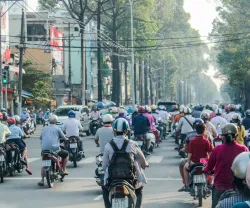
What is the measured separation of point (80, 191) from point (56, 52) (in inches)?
2593

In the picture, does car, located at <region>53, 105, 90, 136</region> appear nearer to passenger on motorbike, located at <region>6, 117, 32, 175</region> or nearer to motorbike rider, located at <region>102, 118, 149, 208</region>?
passenger on motorbike, located at <region>6, 117, 32, 175</region>

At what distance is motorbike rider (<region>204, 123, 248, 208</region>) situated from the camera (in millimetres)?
9953

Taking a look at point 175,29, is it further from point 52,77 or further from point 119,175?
point 119,175

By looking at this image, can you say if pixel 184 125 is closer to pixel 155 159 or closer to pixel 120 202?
pixel 155 159

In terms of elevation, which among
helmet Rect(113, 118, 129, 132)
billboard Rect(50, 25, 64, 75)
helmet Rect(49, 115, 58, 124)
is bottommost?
helmet Rect(49, 115, 58, 124)

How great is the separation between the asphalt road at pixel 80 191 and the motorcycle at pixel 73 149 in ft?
0.89

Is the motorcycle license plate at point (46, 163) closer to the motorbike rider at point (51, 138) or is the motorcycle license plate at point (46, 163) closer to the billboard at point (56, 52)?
the motorbike rider at point (51, 138)

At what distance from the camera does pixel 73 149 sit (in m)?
21.1

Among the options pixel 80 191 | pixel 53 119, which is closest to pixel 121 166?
pixel 80 191

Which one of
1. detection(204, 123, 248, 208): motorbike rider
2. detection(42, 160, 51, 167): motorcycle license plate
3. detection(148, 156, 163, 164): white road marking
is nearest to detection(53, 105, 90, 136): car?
detection(148, 156, 163, 164): white road marking

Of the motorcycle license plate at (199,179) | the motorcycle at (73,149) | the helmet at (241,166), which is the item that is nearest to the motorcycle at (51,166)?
the motorcycle at (73,149)

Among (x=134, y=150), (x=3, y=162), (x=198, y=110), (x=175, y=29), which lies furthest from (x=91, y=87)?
(x=134, y=150)

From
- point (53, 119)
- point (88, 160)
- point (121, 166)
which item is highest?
point (53, 119)

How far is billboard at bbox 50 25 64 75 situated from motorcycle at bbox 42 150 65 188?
57.0m
